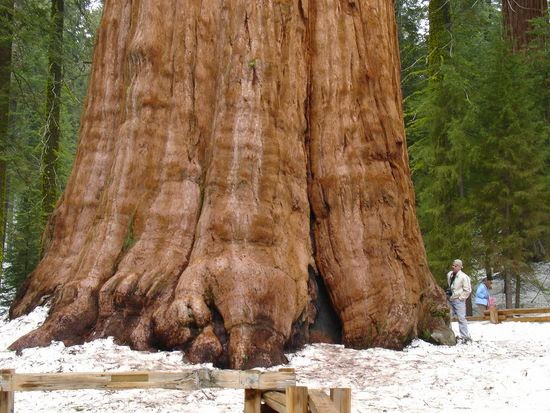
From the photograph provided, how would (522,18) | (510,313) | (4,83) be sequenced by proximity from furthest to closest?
(522,18), (4,83), (510,313)

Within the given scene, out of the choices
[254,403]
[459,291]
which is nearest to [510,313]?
[459,291]

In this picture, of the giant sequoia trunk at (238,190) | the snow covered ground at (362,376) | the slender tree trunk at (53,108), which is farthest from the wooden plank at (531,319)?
the slender tree trunk at (53,108)

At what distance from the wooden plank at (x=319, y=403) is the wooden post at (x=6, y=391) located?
1992 millimetres

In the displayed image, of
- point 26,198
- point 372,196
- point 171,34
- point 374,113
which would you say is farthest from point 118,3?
point 26,198

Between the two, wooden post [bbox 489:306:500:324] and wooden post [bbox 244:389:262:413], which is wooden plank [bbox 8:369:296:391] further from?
wooden post [bbox 489:306:500:324]

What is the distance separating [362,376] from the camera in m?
6.93

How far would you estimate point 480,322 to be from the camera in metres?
14.8

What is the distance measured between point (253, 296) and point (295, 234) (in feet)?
4.49

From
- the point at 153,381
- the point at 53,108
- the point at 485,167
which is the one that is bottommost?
the point at 153,381

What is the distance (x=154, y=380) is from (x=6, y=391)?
978 mm

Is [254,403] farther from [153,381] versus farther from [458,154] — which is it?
[458,154]

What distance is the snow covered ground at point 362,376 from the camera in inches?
225

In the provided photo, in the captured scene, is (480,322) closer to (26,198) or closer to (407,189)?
(407,189)

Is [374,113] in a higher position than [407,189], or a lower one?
higher
